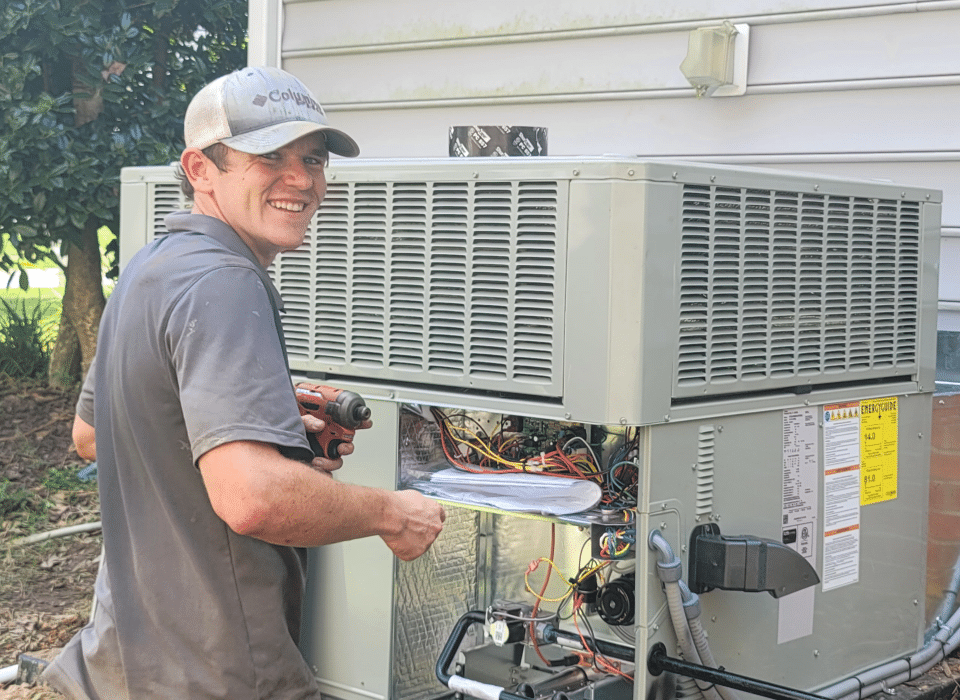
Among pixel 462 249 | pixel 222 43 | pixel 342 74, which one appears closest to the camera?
pixel 462 249

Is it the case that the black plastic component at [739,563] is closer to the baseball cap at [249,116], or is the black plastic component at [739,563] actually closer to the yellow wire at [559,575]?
the yellow wire at [559,575]

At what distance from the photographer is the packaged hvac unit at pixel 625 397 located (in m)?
2.48

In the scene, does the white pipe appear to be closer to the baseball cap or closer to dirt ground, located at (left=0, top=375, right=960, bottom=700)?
dirt ground, located at (left=0, top=375, right=960, bottom=700)

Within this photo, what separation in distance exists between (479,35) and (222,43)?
259 cm

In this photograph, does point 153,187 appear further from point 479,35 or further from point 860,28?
point 860,28

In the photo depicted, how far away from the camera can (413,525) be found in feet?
6.33

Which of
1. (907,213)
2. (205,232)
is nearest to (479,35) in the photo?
(907,213)

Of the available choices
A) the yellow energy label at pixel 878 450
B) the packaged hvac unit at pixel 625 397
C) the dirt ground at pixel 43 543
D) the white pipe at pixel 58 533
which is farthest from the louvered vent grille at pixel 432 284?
the white pipe at pixel 58 533

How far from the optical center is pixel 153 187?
11.0ft

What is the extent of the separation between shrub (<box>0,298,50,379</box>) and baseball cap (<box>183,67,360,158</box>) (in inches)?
220

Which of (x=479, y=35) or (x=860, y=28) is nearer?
(x=860, y=28)

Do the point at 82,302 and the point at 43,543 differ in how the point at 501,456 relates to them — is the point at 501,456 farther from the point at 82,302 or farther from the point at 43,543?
the point at 82,302

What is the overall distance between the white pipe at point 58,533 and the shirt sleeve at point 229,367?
3.71 meters

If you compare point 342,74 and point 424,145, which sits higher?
point 342,74
